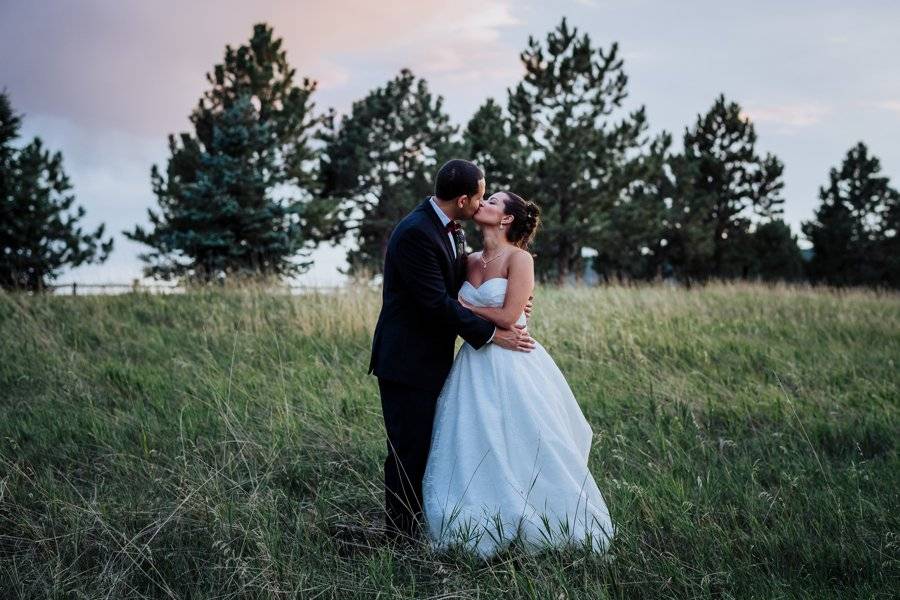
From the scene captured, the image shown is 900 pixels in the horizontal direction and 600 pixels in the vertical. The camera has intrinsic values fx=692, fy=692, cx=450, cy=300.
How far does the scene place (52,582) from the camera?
3426 mm

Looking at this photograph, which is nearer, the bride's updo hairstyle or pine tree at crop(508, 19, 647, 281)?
the bride's updo hairstyle

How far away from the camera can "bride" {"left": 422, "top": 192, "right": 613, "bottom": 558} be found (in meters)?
3.67

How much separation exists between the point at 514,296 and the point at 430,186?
1239 inches

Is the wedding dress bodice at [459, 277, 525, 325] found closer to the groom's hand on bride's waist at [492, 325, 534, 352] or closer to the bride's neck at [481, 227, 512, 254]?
the groom's hand on bride's waist at [492, 325, 534, 352]

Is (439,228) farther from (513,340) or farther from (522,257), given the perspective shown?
(513,340)

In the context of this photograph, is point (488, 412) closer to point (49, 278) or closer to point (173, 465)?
point (173, 465)

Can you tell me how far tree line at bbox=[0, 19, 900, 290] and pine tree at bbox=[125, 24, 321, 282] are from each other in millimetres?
81

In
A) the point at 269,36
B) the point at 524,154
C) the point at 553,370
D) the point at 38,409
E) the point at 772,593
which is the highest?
the point at 269,36

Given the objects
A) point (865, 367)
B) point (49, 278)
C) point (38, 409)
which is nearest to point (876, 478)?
point (865, 367)

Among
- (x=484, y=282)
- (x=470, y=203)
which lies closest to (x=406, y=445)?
(x=484, y=282)

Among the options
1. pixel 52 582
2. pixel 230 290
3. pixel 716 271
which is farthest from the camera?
pixel 716 271

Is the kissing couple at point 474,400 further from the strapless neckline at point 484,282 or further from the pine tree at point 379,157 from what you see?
the pine tree at point 379,157

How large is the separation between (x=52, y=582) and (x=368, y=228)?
32.8 metres

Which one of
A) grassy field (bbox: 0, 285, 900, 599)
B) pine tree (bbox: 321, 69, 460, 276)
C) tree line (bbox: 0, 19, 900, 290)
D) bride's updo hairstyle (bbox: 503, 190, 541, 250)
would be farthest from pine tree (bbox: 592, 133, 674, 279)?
bride's updo hairstyle (bbox: 503, 190, 541, 250)
